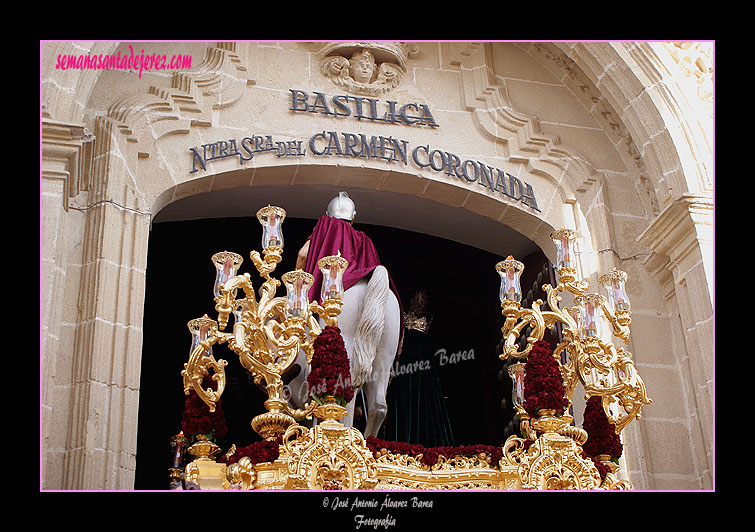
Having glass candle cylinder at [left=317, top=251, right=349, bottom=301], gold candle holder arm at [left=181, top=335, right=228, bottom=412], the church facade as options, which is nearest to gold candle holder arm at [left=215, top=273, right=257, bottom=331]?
gold candle holder arm at [left=181, top=335, right=228, bottom=412]

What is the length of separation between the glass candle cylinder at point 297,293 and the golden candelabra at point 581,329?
1.03 meters

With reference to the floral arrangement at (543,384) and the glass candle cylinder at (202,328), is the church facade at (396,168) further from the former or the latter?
the floral arrangement at (543,384)

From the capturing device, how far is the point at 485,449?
5801 millimetres

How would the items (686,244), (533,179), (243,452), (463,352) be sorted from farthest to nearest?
(463,352)
(533,179)
(686,244)
(243,452)

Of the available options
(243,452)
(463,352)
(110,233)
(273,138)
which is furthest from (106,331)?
(463,352)

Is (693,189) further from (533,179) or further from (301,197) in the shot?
(301,197)

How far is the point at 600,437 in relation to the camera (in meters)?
5.98

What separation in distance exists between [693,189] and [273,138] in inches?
107

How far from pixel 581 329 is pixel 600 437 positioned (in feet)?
1.89

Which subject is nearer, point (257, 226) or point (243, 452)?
point (243, 452)

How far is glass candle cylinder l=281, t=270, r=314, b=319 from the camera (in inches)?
220

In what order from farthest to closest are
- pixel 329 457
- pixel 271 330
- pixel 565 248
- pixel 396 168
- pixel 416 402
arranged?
pixel 416 402 → pixel 396 168 → pixel 565 248 → pixel 271 330 → pixel 329 457

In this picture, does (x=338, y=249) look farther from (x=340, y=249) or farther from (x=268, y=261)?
(x=268, y=261)

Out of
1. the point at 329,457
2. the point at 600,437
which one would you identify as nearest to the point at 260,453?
the point at 329,457
